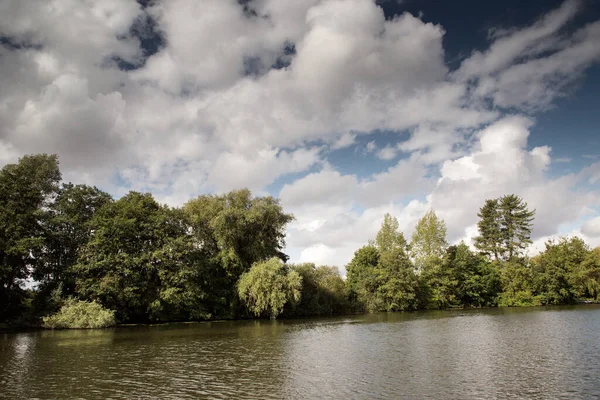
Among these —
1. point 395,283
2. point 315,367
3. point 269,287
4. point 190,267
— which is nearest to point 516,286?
point 395,283

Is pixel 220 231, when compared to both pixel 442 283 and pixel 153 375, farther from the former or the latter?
pixel 442 283

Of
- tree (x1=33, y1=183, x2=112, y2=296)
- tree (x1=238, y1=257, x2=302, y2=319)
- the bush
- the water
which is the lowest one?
the water

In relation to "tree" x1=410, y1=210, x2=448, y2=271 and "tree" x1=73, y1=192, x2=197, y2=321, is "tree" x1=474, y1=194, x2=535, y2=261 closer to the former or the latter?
"tree" x1=410, y1=210, x2=448, y2=271

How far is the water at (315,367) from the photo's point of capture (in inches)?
617

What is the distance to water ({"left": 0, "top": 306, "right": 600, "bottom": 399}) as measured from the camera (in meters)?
15.7

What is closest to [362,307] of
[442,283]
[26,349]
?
[442,283]

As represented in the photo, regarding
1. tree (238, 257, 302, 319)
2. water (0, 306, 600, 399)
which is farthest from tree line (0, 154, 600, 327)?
water (0, 306, 600, 399)

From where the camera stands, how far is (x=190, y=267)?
2133 inches

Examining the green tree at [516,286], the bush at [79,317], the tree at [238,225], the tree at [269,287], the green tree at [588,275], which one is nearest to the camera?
the bush at [79,317]

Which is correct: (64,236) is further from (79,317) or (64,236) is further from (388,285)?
(388,285)

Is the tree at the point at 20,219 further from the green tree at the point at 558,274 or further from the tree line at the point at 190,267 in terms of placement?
the green tree at the point at 558,274

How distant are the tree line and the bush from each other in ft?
0.52

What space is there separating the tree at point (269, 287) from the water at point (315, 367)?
826 inches

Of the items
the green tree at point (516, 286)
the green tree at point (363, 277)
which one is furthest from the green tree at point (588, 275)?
the green tree at point (363, 277)
